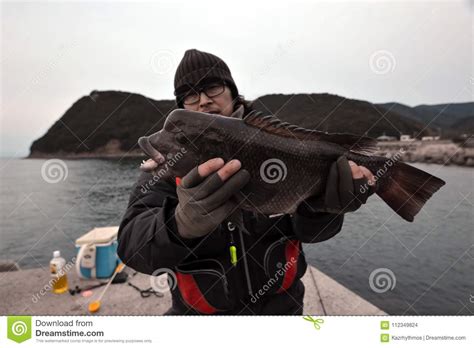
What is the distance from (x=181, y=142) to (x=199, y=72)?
0.98m

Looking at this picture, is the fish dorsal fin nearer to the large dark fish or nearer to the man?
the large dark fish

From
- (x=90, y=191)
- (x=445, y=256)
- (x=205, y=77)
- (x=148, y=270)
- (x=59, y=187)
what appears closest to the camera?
(x=148, y=270)

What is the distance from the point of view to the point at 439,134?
A: 15.9 metres

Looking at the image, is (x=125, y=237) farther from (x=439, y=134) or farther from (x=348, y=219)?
(x=439, y=134)

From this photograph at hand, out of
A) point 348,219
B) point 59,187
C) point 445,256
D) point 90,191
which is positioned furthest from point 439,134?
point 59,187

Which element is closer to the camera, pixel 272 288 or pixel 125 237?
pixel 125 237

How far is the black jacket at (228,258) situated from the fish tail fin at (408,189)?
446 mm

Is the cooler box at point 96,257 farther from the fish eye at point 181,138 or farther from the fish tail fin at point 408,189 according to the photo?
the fish tail fin at point 408,189

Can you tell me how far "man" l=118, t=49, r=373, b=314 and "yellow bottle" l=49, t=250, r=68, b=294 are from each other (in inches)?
118

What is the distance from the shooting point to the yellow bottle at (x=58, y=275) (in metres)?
4.35
